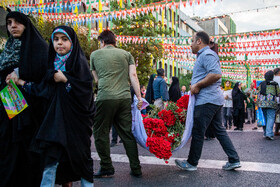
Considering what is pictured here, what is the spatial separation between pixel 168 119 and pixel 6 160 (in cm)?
249

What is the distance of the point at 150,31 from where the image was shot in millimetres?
17797

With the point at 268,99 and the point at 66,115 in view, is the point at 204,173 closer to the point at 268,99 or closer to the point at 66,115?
the point at 66,115

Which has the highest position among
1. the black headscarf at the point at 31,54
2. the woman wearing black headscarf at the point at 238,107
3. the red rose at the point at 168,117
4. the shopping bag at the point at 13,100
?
the black headscarf at the point at 31,54

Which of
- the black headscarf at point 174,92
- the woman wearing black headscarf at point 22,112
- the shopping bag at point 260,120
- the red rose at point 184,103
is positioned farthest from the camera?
the black headscarf at point 174,92

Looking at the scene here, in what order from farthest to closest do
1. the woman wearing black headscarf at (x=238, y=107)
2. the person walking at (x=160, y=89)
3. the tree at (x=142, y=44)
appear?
the tree at (x=142, y=44) → the woman wearing black headscarf at (x=238, y=107) → the person walking at (x=160, y=89)

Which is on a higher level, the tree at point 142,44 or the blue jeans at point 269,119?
the tree at point 142,44

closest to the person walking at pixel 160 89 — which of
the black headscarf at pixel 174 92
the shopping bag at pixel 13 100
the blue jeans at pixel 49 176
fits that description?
the black headscarf at pixel 174 92

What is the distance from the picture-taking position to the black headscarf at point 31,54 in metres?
2.89

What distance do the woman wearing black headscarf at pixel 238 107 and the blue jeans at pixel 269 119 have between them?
2.73 m

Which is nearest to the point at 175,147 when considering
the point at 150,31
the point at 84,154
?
the point at 84,154

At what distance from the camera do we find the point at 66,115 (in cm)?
262

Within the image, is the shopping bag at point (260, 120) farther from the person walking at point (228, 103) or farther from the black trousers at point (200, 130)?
the black trousers at point (200, 130)

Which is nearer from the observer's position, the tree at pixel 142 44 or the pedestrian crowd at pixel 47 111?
the pedestrian crowd at pixel 47 111

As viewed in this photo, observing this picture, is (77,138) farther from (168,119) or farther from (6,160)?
(168,119)
